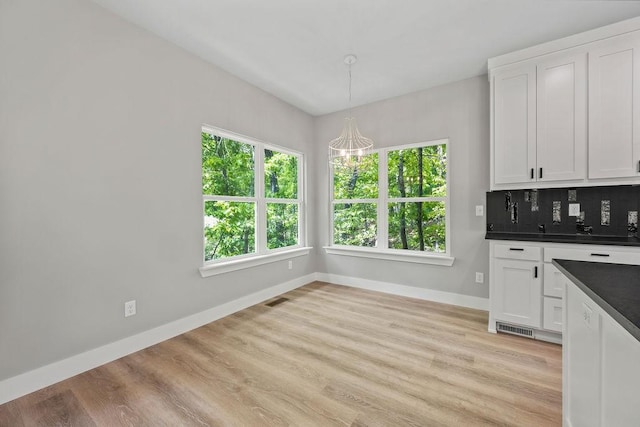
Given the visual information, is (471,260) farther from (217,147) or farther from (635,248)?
(217,147)

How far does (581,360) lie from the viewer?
1133 mm

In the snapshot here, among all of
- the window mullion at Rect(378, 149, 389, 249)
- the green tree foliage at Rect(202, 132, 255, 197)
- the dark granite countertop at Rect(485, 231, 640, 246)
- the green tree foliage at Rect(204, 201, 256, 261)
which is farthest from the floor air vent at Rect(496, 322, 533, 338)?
the green tree foliage at Rect(202, 132, 255, 197)

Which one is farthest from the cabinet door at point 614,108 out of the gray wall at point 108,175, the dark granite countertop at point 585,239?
the gray wall at point 108,175

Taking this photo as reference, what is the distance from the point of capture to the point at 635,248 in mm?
2111

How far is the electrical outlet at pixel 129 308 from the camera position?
7.52 ft

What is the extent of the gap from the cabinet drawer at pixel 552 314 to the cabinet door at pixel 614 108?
116 centimetres

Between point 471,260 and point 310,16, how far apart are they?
10.1ft

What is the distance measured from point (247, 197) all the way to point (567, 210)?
3493 mm

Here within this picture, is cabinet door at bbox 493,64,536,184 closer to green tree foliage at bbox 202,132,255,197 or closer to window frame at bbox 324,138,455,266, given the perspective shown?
window frame at bbox 324,138,455,266

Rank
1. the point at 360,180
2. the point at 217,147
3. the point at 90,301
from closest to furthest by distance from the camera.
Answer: the point at 90,301 < the point at 217,147 < the point at 360,180

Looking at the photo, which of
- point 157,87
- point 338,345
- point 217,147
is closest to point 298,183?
point 217,147

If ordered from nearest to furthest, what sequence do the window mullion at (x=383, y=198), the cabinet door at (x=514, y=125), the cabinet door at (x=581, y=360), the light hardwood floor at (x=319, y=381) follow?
the cabinet door at (x=581, y=360)
the light hardwood floor at (x=319, y=381)
the cabinet door at (x=514, y=125)
the window mullion at (x=383, y=198)

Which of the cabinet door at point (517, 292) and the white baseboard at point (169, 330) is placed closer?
the white baseboard at point (169, 330)

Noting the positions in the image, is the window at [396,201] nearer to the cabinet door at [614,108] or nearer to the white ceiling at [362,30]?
the white ceiling at [362,30]
